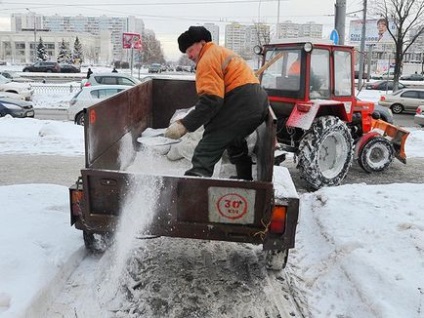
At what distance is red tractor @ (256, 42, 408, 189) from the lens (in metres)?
7.73

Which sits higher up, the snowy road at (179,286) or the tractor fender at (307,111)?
the tractor fender at (307,111)

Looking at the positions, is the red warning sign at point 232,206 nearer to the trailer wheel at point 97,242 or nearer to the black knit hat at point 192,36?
the trailer wheel at point 97,242

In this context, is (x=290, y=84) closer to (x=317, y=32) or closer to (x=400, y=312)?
(x=400, y=312)

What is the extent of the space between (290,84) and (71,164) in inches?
170

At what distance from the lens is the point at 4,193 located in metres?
6.37

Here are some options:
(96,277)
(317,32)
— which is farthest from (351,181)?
(317,32)

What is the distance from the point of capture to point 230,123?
15.0 ft

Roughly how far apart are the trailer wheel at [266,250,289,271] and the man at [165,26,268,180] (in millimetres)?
974

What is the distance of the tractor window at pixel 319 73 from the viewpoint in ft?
26.4

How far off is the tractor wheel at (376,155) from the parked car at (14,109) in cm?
1218

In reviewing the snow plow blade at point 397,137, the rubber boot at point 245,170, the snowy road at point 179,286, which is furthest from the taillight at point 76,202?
the snow plow blade at point 397,137

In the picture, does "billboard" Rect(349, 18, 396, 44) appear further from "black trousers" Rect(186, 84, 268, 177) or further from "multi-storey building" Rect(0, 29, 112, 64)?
"multi-storey building" Rect(0, 29, 112, 64)

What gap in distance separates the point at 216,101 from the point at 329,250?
6.80 feet

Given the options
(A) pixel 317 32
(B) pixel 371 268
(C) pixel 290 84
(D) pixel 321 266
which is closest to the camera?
(B) pixel 371 268
